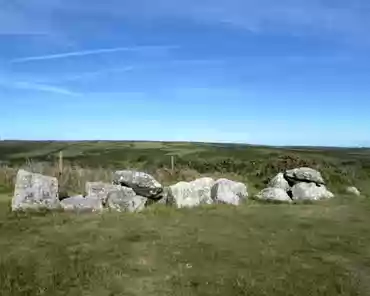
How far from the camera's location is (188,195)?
25.7m

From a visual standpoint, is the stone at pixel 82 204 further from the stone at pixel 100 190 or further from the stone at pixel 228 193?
the stone at pixel 228 193

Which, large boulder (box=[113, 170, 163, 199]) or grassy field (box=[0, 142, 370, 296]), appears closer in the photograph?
grassy field (box=[0, 142, 370, 296])

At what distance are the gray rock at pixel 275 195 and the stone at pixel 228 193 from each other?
48.7 inches

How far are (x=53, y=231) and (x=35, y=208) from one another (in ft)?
17.4

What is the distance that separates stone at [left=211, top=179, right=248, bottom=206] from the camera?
86.4 feet

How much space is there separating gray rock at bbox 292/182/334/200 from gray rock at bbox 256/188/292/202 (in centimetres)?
79

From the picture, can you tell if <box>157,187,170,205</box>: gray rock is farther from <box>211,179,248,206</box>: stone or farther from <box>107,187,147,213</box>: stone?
<box>211,179,248,206</box>: stone

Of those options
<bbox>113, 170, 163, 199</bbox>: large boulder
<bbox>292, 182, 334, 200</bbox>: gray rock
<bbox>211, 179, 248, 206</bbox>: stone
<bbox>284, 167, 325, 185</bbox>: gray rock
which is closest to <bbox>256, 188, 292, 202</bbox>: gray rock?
<bbox>292, 182, 334, 200</bbox>: gray rock

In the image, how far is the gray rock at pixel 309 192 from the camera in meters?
28.4

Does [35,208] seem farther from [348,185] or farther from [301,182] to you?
[348,185]

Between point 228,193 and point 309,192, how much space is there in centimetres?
505

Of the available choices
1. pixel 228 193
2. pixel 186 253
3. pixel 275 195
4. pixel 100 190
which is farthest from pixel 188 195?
pixel 186 253

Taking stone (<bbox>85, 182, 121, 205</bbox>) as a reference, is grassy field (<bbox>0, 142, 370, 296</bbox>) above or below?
below

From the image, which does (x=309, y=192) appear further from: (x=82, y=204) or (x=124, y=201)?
(x=82, y=204)
